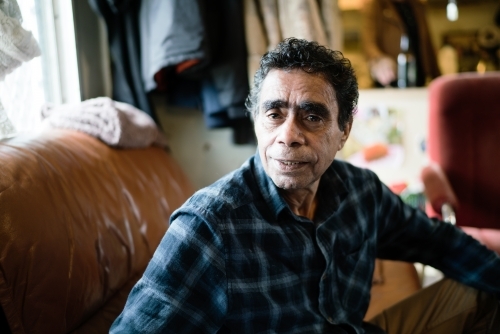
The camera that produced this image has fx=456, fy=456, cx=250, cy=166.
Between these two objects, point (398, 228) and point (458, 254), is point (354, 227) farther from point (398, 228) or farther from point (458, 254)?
point (458, 254)

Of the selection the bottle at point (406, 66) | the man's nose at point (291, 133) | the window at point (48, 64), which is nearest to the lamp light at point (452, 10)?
the bottle at point (406, 66)

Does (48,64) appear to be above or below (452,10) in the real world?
below

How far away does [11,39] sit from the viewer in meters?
1.00

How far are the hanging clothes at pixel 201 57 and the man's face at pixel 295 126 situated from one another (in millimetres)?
745

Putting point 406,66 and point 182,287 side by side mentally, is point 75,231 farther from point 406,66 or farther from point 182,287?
point 406,66

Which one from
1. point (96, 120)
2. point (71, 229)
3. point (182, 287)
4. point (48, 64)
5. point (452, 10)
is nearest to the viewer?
point (182, 287)

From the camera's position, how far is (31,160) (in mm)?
994

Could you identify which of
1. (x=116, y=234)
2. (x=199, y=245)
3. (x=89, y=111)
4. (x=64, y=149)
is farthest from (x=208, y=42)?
(x=199, y=245)

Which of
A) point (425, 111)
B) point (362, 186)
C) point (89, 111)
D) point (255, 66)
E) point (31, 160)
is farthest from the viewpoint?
point (425, 111)

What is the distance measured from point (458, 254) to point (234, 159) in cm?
112

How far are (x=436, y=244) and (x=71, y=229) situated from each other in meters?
0.87

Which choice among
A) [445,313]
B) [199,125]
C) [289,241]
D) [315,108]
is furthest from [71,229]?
[199,125]

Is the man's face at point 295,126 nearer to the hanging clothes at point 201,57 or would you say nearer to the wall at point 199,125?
the hanging clothes at point 201,57

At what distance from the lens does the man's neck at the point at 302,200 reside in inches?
37.8
